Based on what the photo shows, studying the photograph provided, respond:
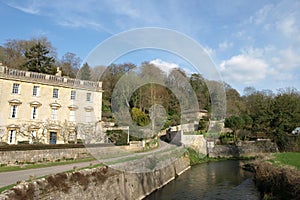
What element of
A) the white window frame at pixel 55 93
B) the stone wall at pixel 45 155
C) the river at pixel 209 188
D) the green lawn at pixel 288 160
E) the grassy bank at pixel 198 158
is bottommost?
the river at pixel 209 188

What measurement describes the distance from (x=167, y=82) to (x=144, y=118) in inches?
92.7

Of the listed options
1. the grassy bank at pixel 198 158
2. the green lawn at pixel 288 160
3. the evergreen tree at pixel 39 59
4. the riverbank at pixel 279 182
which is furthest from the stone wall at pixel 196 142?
the evergreen tree at pixel 39 59

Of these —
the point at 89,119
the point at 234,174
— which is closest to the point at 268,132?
the point at 234,174

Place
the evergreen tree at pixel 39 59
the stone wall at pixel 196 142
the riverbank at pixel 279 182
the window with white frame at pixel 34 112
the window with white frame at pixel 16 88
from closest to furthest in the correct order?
the riverbank at pixel 279 182 < the window with white frame at pixel 16 88 < the window with white frame at pixel 34 112 < the stone wall at pixel 196 142 < the evergreen tree at pixel 39 59

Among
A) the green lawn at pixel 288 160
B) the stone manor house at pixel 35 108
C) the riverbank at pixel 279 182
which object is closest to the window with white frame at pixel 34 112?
the stone manor house at pixel 35 108

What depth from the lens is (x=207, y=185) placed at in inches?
578

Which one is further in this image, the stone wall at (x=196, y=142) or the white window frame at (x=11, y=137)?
the stone wall at (x=196, y=142)

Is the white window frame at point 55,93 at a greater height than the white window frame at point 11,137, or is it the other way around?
the white window frame at point 55,93

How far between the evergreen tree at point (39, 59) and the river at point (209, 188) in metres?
23.3

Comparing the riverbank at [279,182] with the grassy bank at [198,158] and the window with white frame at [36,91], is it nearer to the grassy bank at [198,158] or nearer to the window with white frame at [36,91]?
the grassy bank at [198,158]

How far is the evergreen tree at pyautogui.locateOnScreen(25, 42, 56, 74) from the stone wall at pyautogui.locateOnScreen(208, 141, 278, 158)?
2407cm

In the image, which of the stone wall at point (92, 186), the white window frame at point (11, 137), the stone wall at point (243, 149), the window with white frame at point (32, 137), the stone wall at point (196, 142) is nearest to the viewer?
the stone wall at point (92, 186)

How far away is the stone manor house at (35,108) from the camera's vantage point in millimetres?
20250

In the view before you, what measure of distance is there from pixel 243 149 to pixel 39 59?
99.4ft
